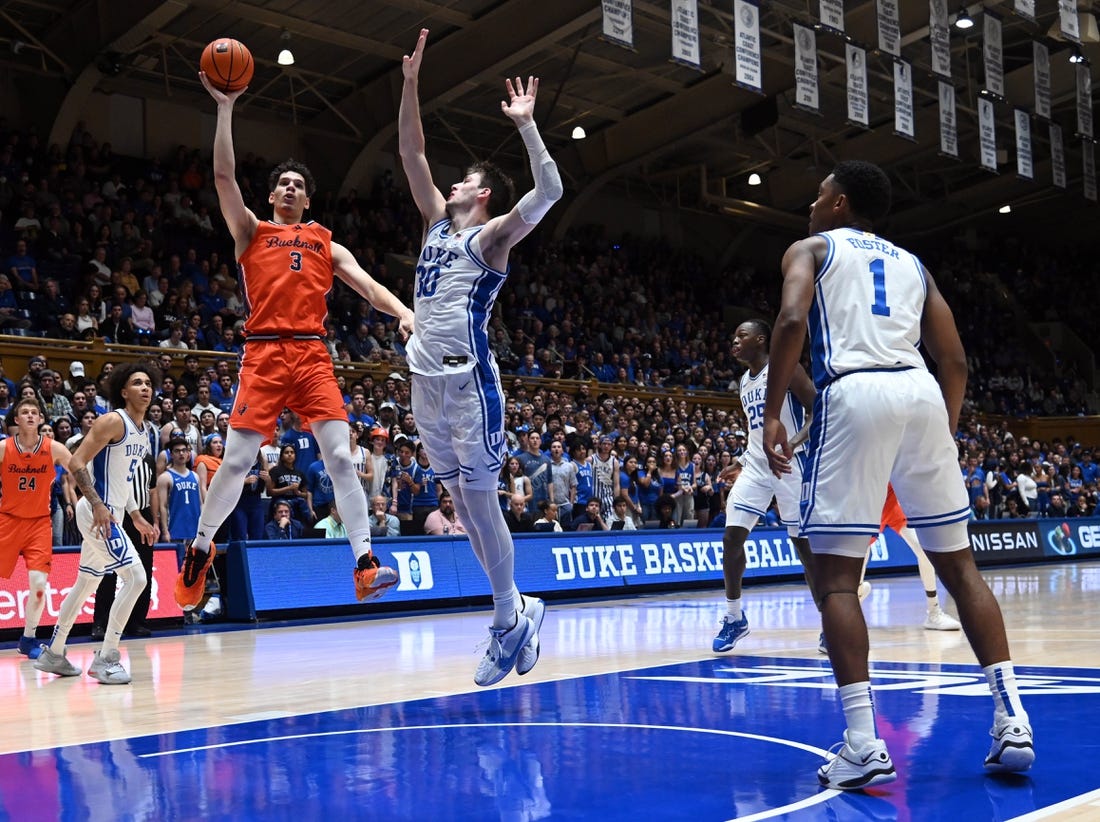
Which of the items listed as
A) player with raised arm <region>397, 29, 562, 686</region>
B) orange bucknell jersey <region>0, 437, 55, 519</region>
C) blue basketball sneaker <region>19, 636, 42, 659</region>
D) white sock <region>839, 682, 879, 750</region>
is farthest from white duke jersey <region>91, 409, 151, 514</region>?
white sock <region>839, 682, 879, 750</region>

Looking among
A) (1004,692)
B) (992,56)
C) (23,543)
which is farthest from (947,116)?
(1004,692)

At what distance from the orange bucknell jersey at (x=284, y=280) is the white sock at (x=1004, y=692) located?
11.6 feet


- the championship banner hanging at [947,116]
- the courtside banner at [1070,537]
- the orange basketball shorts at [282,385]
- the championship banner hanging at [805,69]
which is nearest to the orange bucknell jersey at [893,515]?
the orange basketball shorts at [282,385]

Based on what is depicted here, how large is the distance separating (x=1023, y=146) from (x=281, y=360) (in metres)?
20.0

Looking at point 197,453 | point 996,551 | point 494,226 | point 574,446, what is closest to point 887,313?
point 494,226

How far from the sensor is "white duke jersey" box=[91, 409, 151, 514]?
7570 mm

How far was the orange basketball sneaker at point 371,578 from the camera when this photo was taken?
18.8 ft

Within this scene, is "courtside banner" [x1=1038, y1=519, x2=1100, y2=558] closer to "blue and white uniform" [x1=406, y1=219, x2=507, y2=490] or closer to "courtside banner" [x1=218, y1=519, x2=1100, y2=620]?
"courtside banner" [x1=218, y1=519, x2=1100, y2=620]

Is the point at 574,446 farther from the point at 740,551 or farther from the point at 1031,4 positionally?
the point at 1031,4

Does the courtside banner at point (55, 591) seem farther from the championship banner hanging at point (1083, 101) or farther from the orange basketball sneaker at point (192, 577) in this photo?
the championship banner hanging at point (1083, 101)

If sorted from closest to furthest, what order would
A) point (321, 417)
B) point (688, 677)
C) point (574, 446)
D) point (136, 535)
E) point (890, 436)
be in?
point (890, 436) < point (321, 417) < point (688, 677) < point (136, 535) < point (574, 446)

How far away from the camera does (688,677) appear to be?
21.6 feet

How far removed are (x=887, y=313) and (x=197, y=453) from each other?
9.96 metres

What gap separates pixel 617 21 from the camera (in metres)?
16.2
